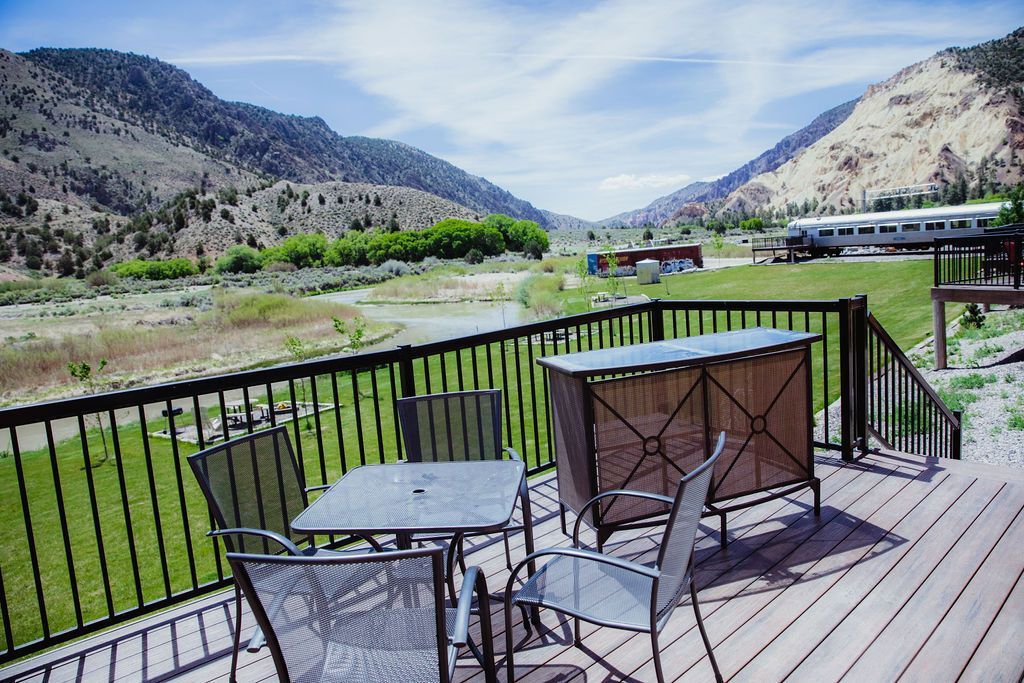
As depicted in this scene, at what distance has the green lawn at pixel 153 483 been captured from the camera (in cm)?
459

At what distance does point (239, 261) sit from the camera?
5781cm

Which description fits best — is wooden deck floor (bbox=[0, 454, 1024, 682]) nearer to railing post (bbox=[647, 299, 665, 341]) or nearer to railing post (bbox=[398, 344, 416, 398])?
railing post (bbox=[398, 344, 416, 398])

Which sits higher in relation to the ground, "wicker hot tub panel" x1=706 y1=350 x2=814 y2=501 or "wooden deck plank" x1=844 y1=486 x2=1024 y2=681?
"wicker hot tub panel" x1=706 y1=350 x2=814 y2=501

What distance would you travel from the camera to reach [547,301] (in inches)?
1439

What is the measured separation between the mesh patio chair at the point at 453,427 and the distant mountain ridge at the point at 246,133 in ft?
294

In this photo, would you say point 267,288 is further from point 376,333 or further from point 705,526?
point 705,526

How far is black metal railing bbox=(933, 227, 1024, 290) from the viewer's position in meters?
11.2

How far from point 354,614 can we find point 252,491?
1.17 meters

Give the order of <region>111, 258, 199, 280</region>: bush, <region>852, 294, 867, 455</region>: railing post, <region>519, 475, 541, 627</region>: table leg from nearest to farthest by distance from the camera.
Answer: <region>519, 475, 541, 627</region>: table leg → <region>852, 294, 867, 455</region>: railing post → <region>111, 258, 199, 280</region>: bush

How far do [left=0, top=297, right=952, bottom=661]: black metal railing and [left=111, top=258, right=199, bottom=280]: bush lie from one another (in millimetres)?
41060

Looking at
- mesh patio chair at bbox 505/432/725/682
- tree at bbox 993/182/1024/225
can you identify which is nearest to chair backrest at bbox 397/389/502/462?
mesh patio chair at bbox 505/432/725/682

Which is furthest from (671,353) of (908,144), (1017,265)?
(908,144)

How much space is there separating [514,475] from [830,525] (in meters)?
1.89

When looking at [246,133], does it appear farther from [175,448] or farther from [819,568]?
[819,568]
